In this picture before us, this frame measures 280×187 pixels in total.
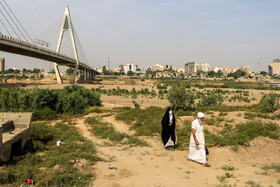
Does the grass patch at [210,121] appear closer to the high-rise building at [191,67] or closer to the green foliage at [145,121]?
the green foliage at [145,121]

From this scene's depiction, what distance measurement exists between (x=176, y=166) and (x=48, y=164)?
299 centimetres

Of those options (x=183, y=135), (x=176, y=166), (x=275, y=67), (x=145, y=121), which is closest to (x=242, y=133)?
(x=183, y=135)

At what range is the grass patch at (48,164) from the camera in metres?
4.19

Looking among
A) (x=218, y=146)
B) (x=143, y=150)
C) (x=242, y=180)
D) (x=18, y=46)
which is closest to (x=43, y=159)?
(x=143, y=150)

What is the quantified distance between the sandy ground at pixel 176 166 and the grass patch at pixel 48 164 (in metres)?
0.36

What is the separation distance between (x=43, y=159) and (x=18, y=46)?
99.1 feet

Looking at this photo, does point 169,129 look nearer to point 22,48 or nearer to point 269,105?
point 269,105

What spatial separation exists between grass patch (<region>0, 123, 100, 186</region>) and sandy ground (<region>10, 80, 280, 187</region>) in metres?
0.36

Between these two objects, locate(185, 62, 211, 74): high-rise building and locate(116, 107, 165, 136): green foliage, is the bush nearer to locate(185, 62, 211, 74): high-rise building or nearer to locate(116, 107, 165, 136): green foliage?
locate(116, 107, 165, 136): green foliage

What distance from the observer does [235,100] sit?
79.6 ft

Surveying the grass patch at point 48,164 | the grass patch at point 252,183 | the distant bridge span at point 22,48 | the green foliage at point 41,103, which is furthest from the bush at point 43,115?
the distant bridge span at point 22,48

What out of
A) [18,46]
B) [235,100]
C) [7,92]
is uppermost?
[18,46]

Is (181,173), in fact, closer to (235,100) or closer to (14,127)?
(14,127)

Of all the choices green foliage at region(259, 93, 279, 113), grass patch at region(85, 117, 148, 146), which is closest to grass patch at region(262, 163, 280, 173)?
grass patch at region(85, 117, 148, 146)
